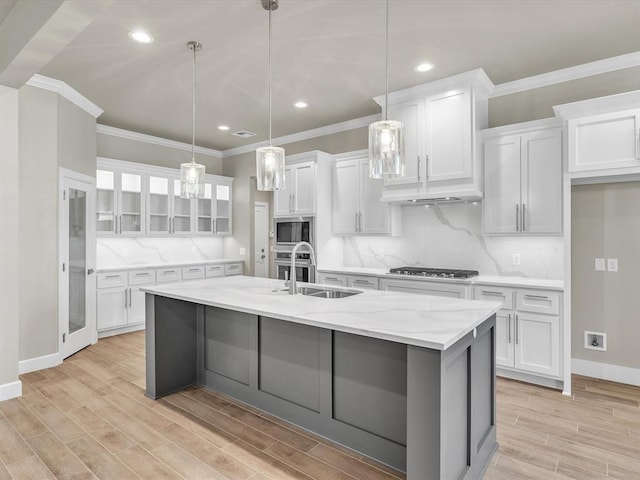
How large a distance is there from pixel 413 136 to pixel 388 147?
6.53 ft

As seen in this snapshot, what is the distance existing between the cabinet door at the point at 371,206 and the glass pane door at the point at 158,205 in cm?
313

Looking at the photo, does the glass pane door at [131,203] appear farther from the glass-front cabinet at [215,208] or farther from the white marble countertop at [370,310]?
the white marble countertop at [370,310]

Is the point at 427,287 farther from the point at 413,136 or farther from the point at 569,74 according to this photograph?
the point at 569,74

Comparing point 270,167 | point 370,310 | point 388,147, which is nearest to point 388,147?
point 388,147

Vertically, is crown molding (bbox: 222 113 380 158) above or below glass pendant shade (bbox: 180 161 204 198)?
above

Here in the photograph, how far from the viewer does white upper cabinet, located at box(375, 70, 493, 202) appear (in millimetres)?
3775

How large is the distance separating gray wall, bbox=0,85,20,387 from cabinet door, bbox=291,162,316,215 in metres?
3.03

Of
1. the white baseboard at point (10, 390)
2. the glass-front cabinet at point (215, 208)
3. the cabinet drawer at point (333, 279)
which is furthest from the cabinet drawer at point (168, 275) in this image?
the white baseboard at point (10, 390)

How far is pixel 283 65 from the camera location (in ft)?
11.7

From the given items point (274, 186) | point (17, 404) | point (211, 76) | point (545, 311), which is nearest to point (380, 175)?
point (274, 186)

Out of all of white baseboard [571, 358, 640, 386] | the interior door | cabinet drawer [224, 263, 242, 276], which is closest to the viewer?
white baseboard [571, 358, 640, 386]

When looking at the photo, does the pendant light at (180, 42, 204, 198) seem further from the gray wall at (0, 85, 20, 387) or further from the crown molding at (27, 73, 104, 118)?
the crown molding at (27, 73, 104, 118)

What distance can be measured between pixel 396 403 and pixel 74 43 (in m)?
3.70

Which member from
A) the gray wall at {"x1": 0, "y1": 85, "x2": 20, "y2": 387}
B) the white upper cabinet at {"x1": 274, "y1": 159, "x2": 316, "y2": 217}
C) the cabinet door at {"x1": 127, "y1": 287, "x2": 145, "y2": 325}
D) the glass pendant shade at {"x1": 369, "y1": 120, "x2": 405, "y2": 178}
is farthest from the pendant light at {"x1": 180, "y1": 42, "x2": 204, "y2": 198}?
the cabinet door at {"x1": 127, "y1": 287, "x2": 145, "y2": 325}
